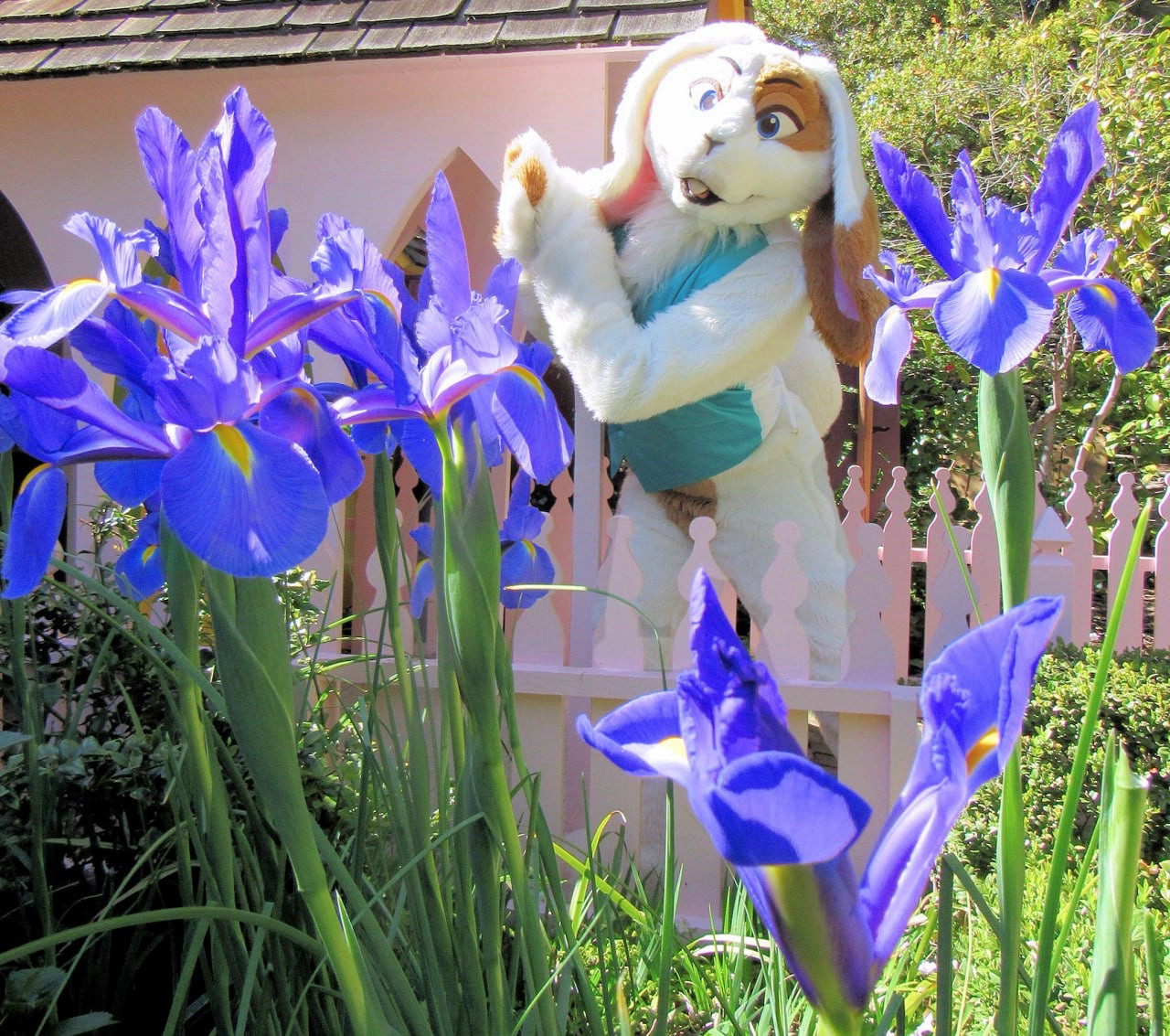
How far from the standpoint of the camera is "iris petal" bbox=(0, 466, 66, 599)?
488 millimetres

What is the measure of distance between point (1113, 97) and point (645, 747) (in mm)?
4832

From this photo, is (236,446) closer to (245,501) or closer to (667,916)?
(245,501)

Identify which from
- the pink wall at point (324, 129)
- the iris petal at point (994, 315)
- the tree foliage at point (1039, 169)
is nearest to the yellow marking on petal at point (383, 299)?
the iris petal at point (994, 315)

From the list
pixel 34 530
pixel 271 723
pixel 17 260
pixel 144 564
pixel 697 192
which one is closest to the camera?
pixel 271 723

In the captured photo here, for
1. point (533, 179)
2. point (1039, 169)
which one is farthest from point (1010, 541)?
point (1039, 169)

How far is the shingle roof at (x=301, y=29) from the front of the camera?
6.95ft

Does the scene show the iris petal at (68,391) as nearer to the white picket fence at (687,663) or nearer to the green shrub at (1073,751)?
the white picket fence at (687,663)

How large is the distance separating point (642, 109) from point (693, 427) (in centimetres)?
66

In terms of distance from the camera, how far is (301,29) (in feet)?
7.45

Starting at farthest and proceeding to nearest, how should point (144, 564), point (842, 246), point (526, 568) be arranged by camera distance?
point (842, 246) < point (526, 568) < point (144, 564)

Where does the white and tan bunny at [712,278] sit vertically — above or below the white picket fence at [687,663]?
above

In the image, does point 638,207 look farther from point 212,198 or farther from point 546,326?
point 212,198

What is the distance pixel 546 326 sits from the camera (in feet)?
7.48

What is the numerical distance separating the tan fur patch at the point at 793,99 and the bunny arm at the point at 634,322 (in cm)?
20
